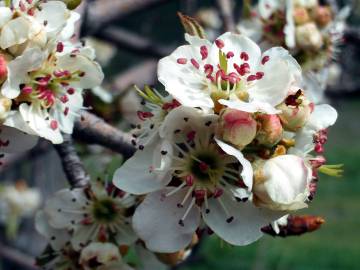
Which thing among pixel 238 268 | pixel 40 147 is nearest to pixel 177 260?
pixel 40 147

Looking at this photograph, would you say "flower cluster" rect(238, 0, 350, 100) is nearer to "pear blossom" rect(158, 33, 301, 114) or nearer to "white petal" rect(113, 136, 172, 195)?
"pear blossom" rect(158, 33, 301, 114)

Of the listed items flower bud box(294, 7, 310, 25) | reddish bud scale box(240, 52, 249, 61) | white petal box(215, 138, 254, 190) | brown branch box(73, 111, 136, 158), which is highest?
reddish bud scale box(240, 52, 249, 61)

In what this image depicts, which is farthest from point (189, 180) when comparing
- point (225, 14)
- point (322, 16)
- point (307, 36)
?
point (225, 14)

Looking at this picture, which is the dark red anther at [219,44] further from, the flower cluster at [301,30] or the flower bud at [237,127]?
the flower cluster at [301,30]

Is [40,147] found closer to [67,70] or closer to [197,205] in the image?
[67,70]

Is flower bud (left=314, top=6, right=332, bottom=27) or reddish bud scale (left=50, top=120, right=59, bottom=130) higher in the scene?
reddish bud scale (left=50, top=120, right=59, bottom=130)

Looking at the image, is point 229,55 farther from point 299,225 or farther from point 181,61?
point 299,225

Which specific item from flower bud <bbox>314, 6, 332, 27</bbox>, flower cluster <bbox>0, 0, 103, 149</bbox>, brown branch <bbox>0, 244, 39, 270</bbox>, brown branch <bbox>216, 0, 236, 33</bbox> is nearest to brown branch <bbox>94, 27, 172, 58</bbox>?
brown branch <bbox>216, 0, 236, 33</bbox>
